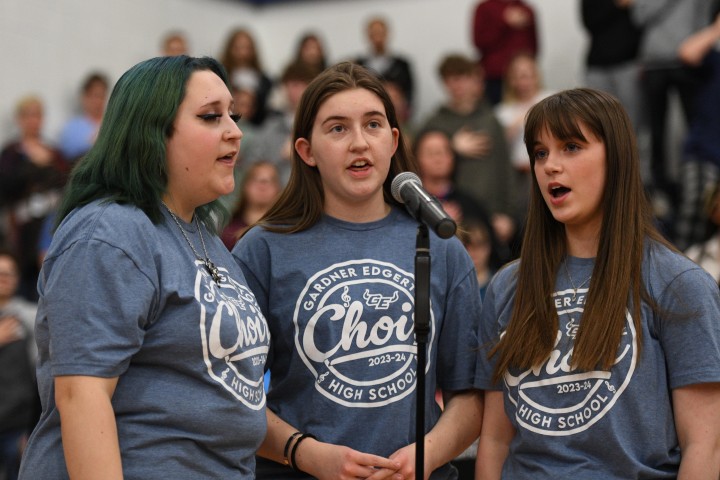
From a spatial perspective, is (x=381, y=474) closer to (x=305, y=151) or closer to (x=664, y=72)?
(x=305, y=151)

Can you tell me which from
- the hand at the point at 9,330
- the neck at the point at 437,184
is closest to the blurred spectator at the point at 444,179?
the neck at the point at 437,184

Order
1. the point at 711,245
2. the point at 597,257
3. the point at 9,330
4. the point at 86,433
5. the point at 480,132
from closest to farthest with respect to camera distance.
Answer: the point at 86,433 → the point at 597,257 → the point at 711,245 → the point at 9,330 → the point at 480,132

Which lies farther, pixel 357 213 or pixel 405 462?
pixel 357 213

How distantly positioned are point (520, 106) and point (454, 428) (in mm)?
5097

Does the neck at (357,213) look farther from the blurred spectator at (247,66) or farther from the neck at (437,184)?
the blurred spectator at (247,66)

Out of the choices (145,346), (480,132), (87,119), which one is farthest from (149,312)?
(87,119)

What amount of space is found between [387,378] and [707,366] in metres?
0.81

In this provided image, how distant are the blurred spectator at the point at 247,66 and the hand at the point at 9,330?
350 centimetres

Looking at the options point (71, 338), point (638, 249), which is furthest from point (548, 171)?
point (71, 338)

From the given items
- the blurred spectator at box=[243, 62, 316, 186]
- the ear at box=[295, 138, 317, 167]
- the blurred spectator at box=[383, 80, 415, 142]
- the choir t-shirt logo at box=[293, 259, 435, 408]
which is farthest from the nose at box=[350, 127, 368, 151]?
the blurred spectator at box=[383, 80, 415, 142]

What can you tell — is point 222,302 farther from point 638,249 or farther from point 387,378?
point 638,249

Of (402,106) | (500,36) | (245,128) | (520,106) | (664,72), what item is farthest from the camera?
(500,36)

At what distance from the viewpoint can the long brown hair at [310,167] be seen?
9.45 ft

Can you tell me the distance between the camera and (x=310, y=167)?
297cm
